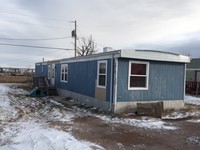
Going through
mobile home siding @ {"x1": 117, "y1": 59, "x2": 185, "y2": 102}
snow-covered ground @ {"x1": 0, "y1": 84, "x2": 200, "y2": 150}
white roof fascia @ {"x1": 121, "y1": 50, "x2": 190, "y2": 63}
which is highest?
white roof fascia @ {"x1": 121, "y1": 50, "x2": 190, "y2": 63}

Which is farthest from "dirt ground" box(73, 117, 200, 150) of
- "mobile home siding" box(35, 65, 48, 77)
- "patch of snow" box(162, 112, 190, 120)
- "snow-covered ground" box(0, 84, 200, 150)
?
"mobile home siding" box(35, 65, 48, 77)

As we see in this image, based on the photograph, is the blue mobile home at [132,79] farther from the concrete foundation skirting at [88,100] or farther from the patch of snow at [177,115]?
the patch of snow at [177,115]

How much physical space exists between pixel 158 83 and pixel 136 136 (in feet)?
16.4

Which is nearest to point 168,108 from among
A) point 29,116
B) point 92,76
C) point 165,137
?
point 92,76

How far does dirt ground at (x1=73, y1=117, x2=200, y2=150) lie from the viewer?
6449mm

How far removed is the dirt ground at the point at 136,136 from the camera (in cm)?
645

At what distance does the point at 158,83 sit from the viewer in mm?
11914

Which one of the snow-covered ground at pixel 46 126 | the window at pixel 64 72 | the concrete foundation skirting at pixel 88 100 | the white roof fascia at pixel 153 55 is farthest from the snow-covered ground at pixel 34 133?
the window at pixel 64 72

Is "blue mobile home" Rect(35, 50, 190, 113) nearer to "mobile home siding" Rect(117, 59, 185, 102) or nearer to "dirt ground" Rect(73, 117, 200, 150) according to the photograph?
"mobile home siding" Rect(117, 59, 185, 102)

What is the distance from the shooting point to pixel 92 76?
13109mm

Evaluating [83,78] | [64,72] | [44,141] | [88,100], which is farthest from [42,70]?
[44,141]

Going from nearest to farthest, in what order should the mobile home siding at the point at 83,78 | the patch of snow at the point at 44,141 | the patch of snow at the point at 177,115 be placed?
the patch of snow at the point at 44,141, the patch of snow at the point at 177,115, the mobile home siding at the point at 83,78

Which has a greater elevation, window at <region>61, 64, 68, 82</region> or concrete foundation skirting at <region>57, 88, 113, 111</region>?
window at <region>61, 64, 68, 82</region>

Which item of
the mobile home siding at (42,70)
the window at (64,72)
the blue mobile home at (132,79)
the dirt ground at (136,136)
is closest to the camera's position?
the dirt ground at (136,136)
